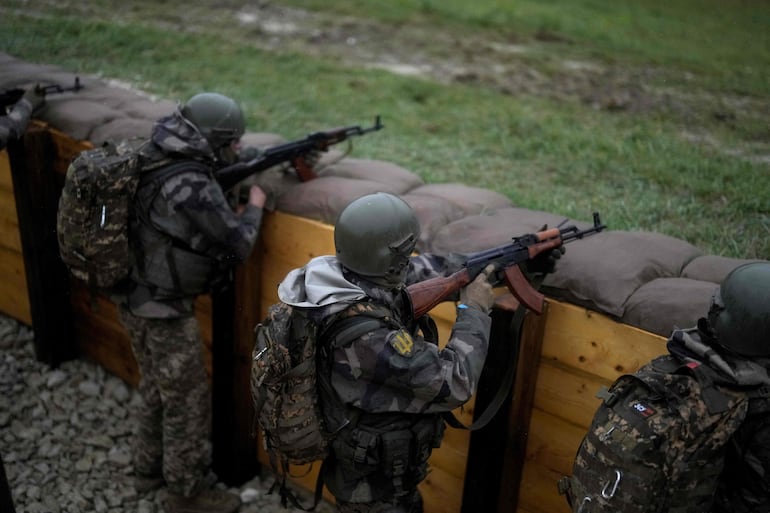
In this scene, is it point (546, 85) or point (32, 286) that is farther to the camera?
point (546, 85)

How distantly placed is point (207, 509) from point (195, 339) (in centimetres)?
103

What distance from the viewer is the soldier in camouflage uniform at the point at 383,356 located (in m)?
2.89

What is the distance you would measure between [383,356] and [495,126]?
4355mm

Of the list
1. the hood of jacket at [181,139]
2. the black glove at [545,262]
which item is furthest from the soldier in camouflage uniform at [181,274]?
the black glove at [545,262]

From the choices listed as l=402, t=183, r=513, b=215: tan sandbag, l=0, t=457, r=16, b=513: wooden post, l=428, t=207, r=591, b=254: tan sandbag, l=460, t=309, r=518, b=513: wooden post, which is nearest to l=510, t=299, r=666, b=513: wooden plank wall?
l=460, t=309, r=518, b=513: wooden post

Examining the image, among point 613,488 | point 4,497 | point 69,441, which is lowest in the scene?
point 69,441

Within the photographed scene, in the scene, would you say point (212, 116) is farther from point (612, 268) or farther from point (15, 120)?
point (612, 268)

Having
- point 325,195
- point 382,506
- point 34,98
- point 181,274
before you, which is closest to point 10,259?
point 34,98

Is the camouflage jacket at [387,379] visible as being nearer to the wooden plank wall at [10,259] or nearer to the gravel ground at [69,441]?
the gravel ground at [69,441]

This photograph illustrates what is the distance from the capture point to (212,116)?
421 centimetres

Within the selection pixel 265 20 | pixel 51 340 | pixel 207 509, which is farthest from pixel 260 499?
pixel 265 20

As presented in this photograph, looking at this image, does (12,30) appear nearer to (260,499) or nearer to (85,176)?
(85,176)

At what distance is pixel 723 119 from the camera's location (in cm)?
704

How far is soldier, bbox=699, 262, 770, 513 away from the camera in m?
2.49
